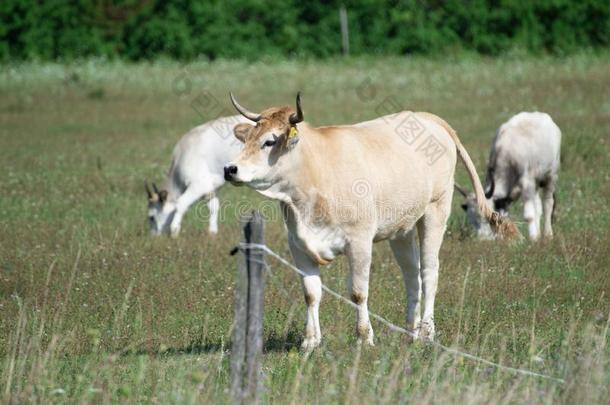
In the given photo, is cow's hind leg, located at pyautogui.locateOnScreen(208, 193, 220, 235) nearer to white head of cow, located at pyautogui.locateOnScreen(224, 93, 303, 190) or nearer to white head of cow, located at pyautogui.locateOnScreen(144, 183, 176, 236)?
white head of cow, located at pyautogui.locateOnScreen(144, 183, 176, 236)

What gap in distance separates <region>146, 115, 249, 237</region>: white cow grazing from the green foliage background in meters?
23.1

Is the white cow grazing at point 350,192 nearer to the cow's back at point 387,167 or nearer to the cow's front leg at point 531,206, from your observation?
the cow's back at point 387,167

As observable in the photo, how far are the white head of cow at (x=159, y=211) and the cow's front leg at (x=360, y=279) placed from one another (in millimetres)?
6165

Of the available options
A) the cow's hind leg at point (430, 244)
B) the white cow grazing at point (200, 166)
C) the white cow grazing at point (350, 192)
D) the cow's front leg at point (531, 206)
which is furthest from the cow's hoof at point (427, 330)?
the white cow grazing at point (200, 166)

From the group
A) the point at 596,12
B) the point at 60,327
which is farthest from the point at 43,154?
the point at 596,12

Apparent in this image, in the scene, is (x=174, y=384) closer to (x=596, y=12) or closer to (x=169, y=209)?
(x=169, y=209)

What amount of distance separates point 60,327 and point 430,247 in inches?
123

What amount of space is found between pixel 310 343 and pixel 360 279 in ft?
2.04

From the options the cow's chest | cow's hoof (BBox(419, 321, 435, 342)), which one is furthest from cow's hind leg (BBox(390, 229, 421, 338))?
the cow's chest

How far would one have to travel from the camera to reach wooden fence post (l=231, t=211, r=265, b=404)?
5730 millimetres

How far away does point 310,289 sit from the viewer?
7926mm

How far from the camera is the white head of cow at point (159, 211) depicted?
1392cm

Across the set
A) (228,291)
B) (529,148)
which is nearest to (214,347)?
(228,291)

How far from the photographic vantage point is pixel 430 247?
8.77m
